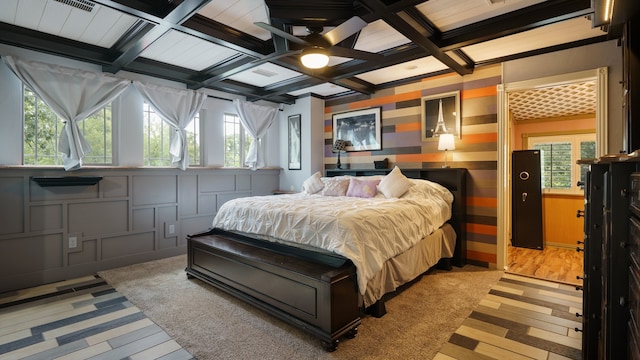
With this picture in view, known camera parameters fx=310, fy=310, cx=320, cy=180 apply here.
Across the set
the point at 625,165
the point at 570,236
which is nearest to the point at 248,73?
the point at 625,165

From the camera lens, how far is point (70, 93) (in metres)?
3.55

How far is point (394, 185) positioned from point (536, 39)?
2.17 metres

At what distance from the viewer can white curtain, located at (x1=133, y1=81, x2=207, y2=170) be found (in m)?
4.28

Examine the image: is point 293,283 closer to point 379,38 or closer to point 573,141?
point 379,38

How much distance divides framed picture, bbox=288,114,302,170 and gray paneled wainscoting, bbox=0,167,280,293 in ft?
4.37

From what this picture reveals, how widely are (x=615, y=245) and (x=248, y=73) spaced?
428cm

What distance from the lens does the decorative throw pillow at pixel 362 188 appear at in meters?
4.03

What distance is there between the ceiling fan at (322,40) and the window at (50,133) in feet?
9.41

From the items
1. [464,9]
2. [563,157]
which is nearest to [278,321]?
[464,9]

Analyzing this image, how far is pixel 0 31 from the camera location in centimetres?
289

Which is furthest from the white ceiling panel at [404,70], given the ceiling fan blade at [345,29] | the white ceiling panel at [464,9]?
the ceiling fan blade at [345,29]

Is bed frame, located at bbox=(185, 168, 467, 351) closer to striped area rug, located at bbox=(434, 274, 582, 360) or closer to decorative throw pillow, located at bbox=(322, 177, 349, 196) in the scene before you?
striped area rug, located at bbox=(434, 274, 582, 360)

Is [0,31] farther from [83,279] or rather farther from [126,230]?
[83,279]

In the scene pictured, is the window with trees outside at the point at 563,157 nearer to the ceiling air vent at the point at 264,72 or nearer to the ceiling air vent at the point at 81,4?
the ceiling air vent at the point at 264,72
